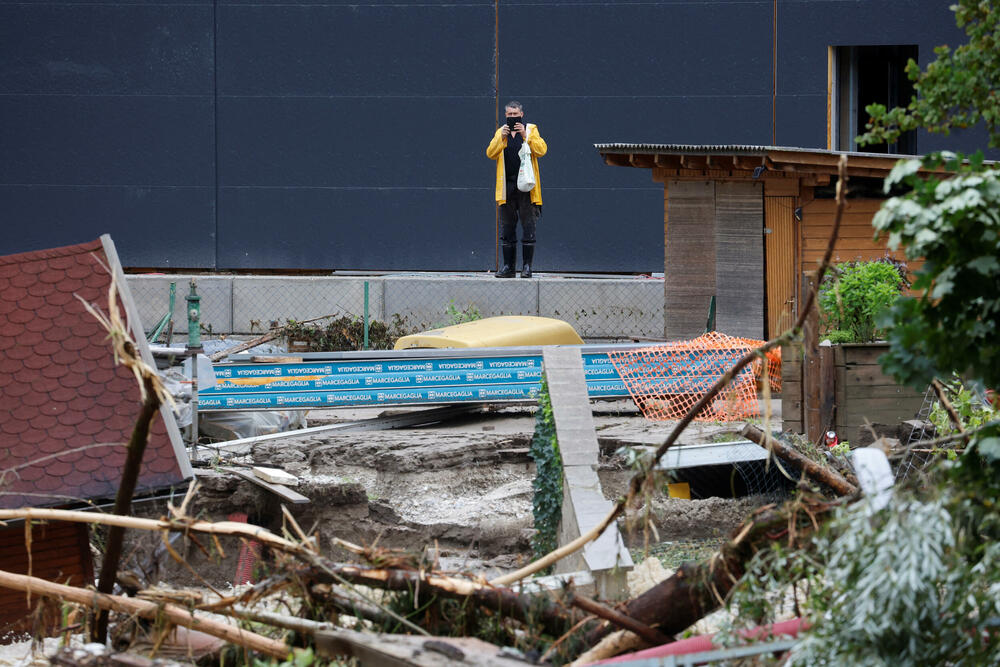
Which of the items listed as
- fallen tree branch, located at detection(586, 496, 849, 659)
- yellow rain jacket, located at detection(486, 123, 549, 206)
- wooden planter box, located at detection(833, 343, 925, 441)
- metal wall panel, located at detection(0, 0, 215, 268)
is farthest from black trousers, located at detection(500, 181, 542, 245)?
fallen tree branch, located at detection(586, 496, 849, 659)

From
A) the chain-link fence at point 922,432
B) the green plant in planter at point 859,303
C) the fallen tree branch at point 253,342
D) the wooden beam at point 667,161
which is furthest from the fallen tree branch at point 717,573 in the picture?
the wooden beam at point 667,161

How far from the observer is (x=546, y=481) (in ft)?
27.9

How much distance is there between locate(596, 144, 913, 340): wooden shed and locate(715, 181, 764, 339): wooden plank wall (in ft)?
0.04

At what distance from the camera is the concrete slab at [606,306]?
16.3 m

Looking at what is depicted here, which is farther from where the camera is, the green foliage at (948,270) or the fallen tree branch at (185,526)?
the fallen tree branch at (185,526)

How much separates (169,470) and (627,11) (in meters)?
13.5

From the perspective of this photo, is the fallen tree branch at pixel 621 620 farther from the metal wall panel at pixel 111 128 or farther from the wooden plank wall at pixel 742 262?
the metal wall panel at pixel 111 128

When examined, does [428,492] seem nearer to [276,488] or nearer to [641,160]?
[276,488]

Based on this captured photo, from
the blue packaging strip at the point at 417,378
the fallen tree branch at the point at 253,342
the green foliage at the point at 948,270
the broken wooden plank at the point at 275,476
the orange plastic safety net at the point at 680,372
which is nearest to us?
the green foliage at the point at 948,270

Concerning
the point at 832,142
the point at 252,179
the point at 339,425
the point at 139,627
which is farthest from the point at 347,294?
the point at 139,627

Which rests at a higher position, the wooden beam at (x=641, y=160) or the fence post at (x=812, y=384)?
the wooden beam at (x=641, y=160)

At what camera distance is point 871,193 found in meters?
13.5

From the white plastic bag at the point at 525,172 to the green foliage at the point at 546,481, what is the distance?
706 centimetres

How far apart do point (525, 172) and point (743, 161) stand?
343 centimetres
